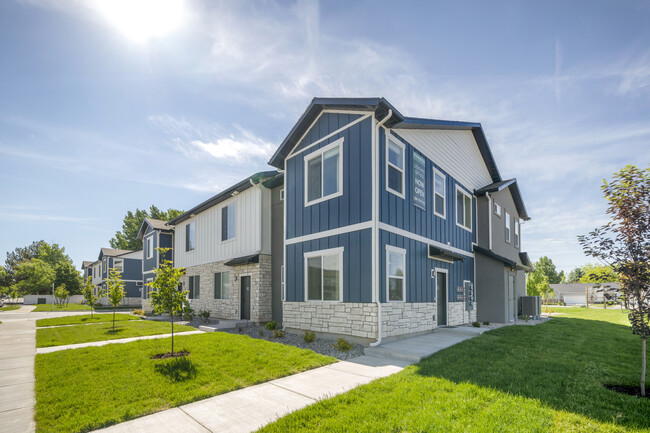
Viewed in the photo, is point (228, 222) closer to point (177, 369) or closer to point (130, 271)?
point (177, 369)

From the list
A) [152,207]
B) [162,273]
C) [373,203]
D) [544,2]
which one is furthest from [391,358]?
[152,207]

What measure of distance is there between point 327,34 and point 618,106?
31.6 feet

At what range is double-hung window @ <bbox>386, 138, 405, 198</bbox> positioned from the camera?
9.54 metres

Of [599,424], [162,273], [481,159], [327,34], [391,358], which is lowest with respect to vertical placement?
→ [391,358]

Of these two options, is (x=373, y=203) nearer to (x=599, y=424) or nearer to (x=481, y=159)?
(x=599, y=424)

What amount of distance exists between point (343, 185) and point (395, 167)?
5.33ft

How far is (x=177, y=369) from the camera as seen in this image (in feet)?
21.2

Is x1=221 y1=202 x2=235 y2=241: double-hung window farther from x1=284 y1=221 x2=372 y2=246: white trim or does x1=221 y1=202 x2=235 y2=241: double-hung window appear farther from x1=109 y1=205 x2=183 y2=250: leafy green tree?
x1=109 y1=205 x2=183 y2=250: leafy green tree

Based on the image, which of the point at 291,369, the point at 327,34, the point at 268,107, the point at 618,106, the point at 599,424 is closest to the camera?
the point at 599,424

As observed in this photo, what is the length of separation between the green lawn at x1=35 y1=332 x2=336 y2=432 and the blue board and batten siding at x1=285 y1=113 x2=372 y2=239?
375 cm

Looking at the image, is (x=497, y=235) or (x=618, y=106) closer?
(x=618, y=106)

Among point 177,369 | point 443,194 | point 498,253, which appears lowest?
point 177,369

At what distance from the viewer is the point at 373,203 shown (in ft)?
28.9

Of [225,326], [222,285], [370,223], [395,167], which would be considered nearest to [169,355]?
[225,326]
